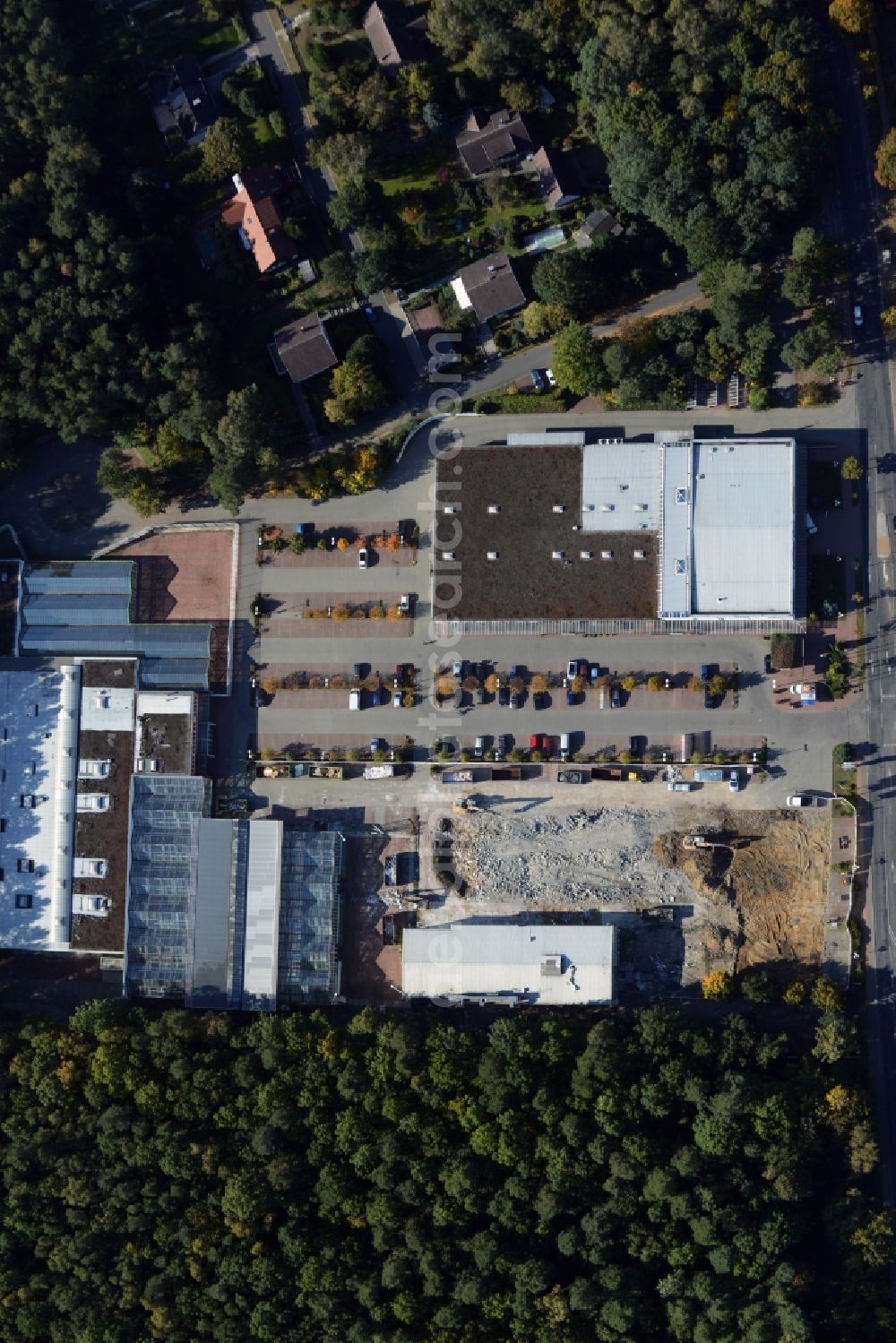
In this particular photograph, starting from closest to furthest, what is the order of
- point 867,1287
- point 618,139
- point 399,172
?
1. point 867,1287
2. point 618,139
3. point 399,172

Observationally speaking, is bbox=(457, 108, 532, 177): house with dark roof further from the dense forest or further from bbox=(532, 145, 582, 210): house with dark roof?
the dense forest

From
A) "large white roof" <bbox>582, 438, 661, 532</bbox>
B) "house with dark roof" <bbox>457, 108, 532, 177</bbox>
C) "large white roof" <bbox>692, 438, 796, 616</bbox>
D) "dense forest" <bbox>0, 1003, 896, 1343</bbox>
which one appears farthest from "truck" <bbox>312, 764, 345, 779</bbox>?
"house with dark roof" <bbox>457, 108, 532, 177</bbox>

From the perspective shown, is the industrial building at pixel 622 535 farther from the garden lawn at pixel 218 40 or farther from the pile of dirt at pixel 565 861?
the garden lawn at pixel 218 40

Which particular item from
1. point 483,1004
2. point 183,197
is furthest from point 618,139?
point 483,1004

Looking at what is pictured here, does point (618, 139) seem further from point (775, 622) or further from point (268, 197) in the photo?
point (775, 622)

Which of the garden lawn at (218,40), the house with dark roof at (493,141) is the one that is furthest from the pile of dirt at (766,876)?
the garden lawn at (218,40)

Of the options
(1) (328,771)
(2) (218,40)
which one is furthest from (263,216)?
(1) (328,771)

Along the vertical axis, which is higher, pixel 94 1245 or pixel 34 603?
pixel 34 603
